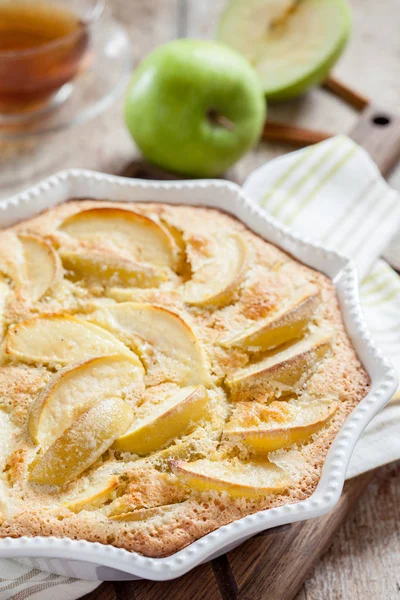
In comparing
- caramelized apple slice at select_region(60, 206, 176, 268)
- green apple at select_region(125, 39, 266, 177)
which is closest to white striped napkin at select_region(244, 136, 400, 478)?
green apple at select_region(125, 39, 266, 177)

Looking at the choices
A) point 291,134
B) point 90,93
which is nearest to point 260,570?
point 291,134

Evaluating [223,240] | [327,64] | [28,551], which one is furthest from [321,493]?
[327,64]

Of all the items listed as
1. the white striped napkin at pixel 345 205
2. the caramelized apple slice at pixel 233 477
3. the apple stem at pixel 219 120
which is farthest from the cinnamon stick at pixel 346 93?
the caramelized apple slice at pixel 233 477

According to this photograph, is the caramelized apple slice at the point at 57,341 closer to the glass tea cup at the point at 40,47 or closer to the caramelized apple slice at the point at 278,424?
the caramelized apple slice at the point at 278,424

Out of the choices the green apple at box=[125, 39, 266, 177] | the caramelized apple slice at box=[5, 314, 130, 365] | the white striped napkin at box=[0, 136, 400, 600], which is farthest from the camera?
the green apple at box=[125, 39, 266, 177]

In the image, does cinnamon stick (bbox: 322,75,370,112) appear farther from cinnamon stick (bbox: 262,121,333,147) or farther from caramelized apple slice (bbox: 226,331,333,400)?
caramelized apple slice (bbox: 226,331,333,400)

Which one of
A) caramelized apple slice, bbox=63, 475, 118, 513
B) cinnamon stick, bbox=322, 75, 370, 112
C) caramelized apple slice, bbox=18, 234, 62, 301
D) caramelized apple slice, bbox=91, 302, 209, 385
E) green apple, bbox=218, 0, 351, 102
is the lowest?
caramelized apple slice, bbox=63, 475, 118, 513

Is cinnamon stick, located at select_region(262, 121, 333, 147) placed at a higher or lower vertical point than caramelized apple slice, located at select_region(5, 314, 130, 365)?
higher
